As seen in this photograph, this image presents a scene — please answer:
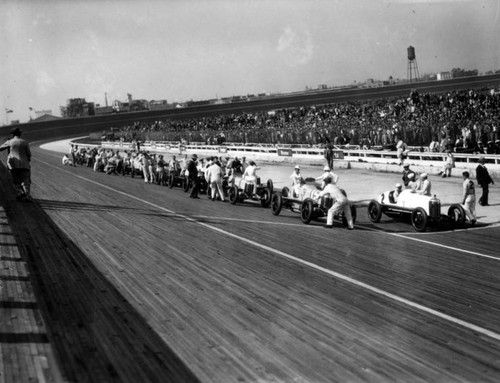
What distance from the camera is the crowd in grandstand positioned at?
29.8 meters

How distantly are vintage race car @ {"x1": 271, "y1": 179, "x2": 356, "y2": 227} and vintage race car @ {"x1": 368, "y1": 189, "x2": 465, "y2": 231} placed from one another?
1.14 meters

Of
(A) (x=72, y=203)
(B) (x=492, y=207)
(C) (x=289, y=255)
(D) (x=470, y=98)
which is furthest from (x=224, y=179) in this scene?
(D) (x=470, y=98)

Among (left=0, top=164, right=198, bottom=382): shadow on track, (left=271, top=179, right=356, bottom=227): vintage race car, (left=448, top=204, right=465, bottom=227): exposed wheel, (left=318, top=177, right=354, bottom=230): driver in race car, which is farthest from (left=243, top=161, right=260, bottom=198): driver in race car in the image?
(left=0, top=164, right=198, bottom=382): shadow on track

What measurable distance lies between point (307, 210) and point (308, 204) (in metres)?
0.17

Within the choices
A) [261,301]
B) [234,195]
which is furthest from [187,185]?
[261,301]

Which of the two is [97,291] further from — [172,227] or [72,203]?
[72,203]

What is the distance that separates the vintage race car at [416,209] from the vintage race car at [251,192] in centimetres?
413

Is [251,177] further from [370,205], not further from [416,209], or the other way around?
[416,209]

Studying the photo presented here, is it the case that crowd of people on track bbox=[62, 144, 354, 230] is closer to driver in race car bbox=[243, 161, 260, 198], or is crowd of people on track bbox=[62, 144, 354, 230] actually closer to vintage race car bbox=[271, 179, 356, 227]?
driver in race car bbox=[243, 161, 260, 198]

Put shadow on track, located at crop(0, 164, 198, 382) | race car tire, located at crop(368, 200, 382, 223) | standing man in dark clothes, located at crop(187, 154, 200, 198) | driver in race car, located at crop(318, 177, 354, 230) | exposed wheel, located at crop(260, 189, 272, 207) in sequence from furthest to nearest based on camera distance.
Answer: standing man in dark clothes, located at crop(187, 154, 200, 198), exposed wheel, located at crop(260, 189, 272, 207), race car tire, located at crop(368, 200, 382, 223), driver in race car, located at crop(318, 177, 354, 230), shadow on track, located at crop(0, 164, 198, 382)

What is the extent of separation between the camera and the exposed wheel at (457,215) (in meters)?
15.3

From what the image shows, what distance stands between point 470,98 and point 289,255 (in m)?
42.5

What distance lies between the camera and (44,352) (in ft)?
20.0

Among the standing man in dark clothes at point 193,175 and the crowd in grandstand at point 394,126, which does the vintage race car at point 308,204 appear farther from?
the crowd in grandstand at point 394,126
